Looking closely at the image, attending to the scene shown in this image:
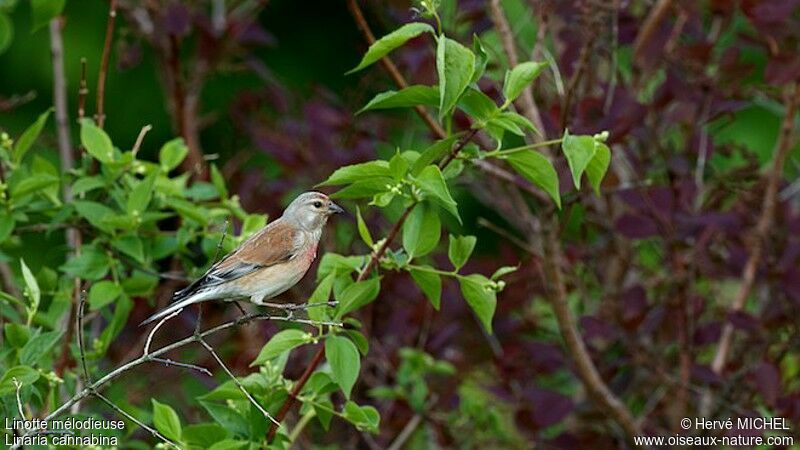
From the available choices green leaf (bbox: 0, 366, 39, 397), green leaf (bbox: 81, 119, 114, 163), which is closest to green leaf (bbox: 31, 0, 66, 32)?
green leaf (bbox: 81, 119, 114, 163)

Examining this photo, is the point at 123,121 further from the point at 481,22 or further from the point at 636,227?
the point at 636,227

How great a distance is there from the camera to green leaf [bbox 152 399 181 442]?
10.4 ft

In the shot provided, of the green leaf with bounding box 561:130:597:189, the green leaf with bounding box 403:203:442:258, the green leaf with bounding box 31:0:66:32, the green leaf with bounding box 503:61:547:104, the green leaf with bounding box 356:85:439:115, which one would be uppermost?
the green leaf with bounding box 31:0:66:32

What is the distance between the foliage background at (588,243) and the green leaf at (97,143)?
A: 1.28 feet

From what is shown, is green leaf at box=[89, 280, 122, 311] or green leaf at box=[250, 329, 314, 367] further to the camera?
green leaf at box=[89, 280, 122, 311]

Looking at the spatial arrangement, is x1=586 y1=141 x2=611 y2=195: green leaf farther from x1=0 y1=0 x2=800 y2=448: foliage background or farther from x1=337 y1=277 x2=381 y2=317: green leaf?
x1=0 y1=0 x2=800 y2=448: foliage background

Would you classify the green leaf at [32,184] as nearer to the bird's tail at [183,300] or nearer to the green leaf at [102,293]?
the green leaf at [102,293]

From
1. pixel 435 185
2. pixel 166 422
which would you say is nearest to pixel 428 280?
pixel 435 185

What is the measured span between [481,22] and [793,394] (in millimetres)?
1704

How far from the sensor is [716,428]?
4.53 metres

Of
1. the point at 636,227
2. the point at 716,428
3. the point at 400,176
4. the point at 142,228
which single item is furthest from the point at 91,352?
the point at 716,428

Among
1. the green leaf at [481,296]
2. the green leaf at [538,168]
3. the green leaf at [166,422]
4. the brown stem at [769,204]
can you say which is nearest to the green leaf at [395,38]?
the green leaf at [538,168]

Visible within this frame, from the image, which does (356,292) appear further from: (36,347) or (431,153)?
(36,347)

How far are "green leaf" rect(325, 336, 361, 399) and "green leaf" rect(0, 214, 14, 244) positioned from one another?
3.63ft
